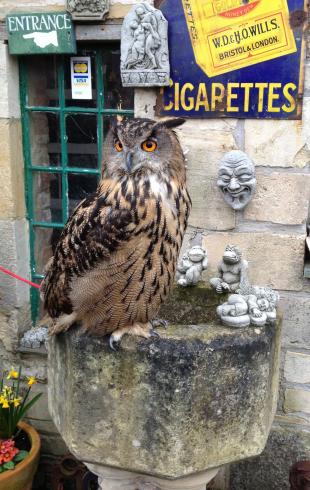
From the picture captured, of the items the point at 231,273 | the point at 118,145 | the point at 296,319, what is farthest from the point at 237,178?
the point at 118,145

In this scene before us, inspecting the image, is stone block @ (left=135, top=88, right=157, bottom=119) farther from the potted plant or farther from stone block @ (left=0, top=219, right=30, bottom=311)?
the potted plant

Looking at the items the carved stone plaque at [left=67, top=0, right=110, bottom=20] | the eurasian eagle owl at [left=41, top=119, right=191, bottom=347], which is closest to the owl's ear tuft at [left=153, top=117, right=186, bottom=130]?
the eurasian eagle owl at [left=41, top=119, right=191, bottom=347]

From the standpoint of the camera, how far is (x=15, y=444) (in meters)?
2.75

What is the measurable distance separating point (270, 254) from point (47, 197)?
128 cm

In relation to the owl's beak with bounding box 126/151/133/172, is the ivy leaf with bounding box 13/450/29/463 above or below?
below

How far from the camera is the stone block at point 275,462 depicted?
2.52m

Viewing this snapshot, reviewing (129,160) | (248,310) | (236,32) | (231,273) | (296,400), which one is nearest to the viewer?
(129,160)

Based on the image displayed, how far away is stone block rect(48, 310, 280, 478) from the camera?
1.55m

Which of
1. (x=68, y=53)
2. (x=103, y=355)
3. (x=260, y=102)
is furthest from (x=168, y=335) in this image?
(x=68, y=53)

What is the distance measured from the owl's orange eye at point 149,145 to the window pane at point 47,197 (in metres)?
1.48

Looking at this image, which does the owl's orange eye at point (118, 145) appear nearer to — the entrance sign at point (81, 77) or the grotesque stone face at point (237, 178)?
the grotesque stone face at point (237, 178)

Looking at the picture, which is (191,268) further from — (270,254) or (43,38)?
(43,38)

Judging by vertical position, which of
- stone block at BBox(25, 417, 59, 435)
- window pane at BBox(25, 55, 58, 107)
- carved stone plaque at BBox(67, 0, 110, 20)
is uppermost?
carved stone plaque at BBox(67, 0, 110, 20)

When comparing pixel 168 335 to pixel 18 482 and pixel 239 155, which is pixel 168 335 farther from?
pixel 18 482
